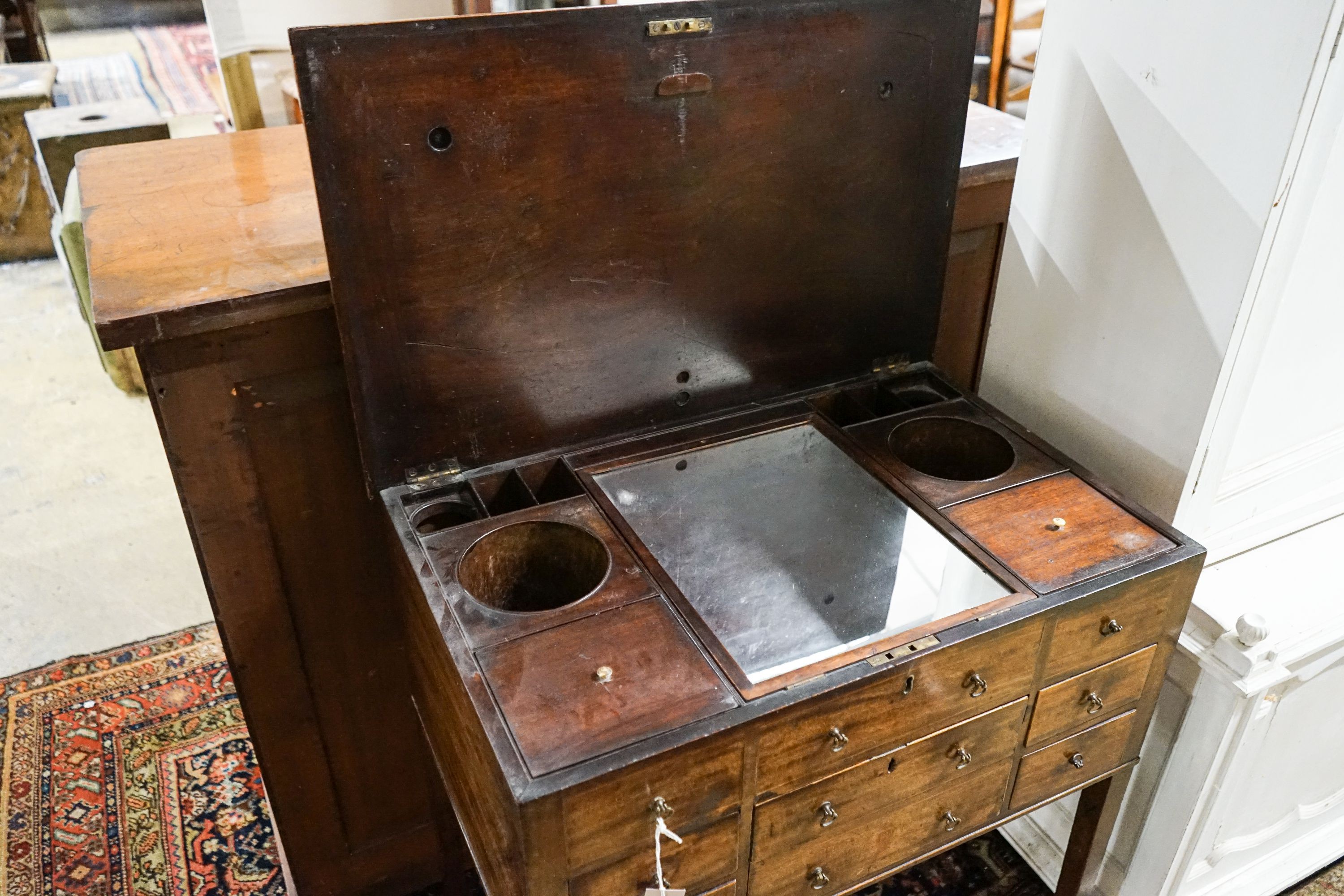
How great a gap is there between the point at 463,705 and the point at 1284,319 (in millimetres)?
1100

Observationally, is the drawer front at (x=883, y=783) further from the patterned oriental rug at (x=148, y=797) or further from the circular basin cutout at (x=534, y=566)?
the patterned oriental rug at (x=148, y=797)

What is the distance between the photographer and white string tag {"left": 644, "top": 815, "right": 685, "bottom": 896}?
101cm

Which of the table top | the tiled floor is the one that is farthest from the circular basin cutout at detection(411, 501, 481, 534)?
the tiled floor

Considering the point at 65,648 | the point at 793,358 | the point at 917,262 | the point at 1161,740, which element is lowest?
the point at 65,648

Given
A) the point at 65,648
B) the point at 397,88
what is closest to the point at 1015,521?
the point at 397,88

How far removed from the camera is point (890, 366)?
158 cm

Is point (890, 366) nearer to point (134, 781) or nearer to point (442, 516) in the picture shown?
point (442, 516)

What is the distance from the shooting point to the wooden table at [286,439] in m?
1.25

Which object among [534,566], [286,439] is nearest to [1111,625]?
[534,566]

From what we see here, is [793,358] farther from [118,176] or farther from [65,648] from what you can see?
[65,648]

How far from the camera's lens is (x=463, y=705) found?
3.59ft

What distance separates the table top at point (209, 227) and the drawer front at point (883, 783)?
80 cm

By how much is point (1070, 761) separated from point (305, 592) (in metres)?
1.05

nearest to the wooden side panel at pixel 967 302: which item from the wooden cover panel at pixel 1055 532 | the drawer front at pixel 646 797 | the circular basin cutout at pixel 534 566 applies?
the wooden cover panel at pixel 1055 532
